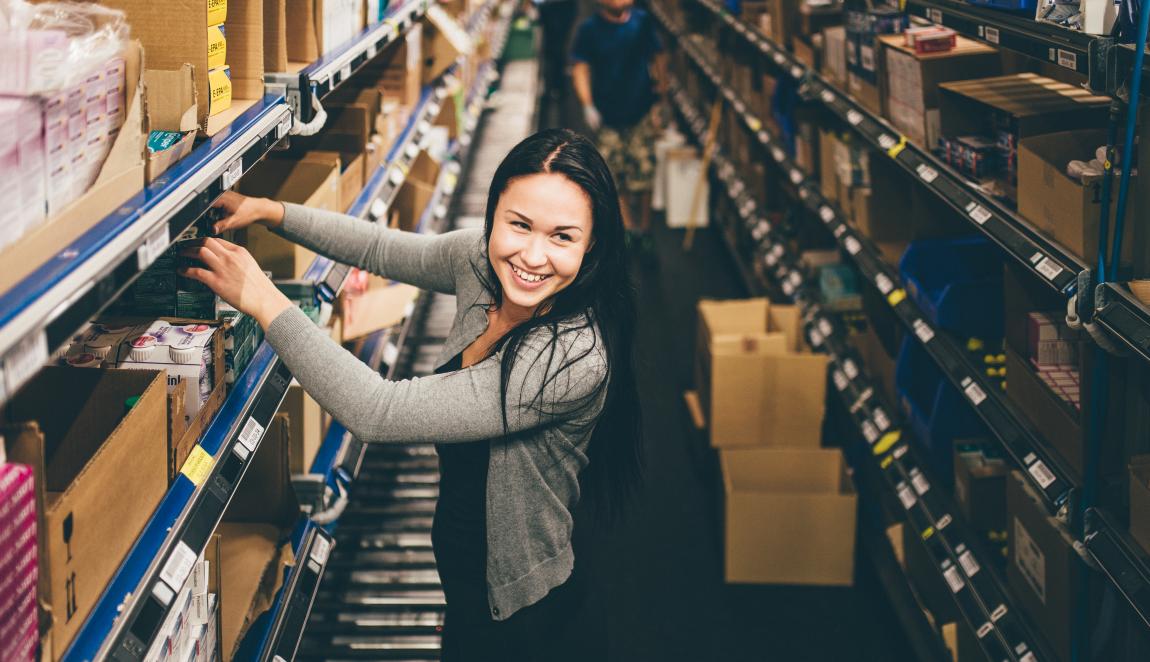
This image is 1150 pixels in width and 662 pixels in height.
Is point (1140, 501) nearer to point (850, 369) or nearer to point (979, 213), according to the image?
point (979, 213)

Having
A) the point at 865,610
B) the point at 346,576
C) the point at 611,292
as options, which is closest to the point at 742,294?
the point at 865,610

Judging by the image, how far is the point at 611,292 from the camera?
1.96 meters

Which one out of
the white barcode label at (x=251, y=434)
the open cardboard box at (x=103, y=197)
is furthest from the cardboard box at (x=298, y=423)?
the open cardboard box at (x=103, y=197)

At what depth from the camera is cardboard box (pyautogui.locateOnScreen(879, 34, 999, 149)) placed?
316 centimetres

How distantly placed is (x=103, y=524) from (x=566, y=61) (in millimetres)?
11180

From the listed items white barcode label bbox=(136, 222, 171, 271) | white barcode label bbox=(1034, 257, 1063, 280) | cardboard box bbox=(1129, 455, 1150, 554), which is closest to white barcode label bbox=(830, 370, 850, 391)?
white barcode label bbox=(1034, 257, 1063, 280)

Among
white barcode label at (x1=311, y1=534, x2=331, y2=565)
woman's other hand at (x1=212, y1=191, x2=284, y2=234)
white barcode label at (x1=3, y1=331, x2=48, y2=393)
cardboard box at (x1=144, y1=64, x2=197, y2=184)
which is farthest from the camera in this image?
white barcode label at (x1=311, y1=534, x2=331, y2=565)

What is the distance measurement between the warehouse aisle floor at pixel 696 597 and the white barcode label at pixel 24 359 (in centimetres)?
136

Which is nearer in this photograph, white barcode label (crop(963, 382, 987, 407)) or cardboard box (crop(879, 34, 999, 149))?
white barcode label (crop(963, 382, 987, 407))

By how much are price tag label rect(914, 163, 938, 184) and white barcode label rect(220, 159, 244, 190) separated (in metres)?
1.89

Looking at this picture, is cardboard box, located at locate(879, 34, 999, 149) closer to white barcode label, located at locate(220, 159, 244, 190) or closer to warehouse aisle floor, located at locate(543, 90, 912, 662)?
warehouse aisle floor, located at locate(543, 90, 912, 662)

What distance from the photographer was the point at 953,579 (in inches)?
112

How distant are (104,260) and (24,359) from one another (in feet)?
0.68

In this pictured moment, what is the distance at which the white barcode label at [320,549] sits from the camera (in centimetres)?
259
